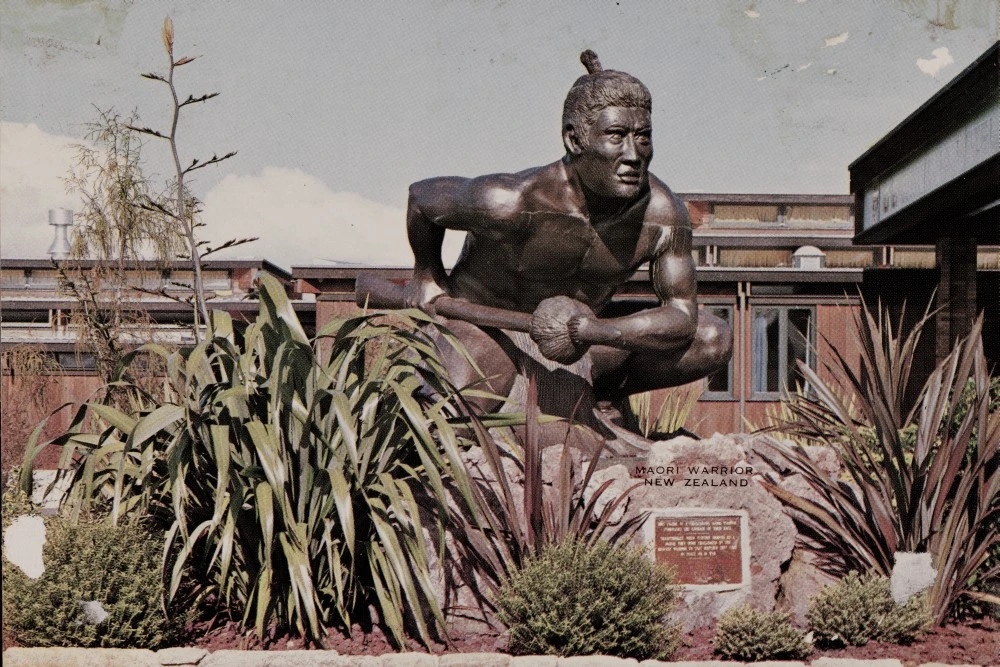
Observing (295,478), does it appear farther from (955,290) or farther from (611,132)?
(955,290)

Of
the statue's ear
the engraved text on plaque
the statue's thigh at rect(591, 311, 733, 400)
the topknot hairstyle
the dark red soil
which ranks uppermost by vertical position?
the topknot hairstyle

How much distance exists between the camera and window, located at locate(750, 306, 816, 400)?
1539cm

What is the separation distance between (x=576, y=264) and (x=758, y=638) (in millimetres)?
2217

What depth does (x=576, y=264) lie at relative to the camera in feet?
19.4

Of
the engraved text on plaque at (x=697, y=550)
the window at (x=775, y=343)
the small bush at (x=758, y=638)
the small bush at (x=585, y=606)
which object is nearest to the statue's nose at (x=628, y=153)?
the engraved text on plaque at (x=697, y=550)

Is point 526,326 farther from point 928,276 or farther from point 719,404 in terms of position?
point 928,276

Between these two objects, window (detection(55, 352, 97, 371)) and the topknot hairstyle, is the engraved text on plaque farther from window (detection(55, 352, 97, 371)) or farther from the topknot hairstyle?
window (detection(55, 352, 97, 371))

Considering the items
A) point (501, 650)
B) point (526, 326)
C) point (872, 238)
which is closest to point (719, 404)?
point (872, 238)

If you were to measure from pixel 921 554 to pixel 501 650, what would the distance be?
190 cm

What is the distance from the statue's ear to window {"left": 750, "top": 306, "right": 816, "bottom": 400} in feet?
33.7

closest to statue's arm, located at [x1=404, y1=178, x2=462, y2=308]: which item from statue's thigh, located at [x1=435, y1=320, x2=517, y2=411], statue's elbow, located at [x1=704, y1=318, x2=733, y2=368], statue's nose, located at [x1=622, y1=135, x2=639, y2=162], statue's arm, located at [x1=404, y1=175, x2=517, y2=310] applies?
statue's arm, located at [x1=404, y1=175, x2=517, y2=310]

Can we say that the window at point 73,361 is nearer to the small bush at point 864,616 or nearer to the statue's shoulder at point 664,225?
the statue's shoulder at point 664,225

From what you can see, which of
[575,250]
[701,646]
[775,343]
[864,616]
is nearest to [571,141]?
[575,250]

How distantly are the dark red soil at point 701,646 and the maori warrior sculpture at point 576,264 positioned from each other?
1.48 metres
